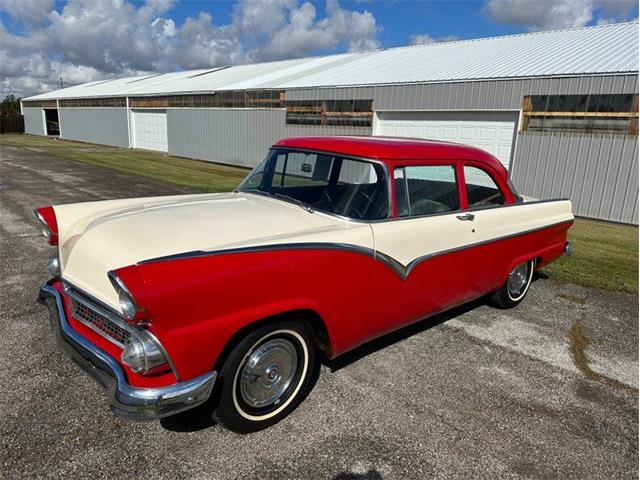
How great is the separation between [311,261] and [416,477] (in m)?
1.34

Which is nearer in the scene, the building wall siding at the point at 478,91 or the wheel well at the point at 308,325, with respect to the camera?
the wheel well at the point at 308,325

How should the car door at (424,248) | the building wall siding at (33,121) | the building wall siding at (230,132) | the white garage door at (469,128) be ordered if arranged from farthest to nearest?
1. the building wall siding at (33,121)
2. the building wall siding at (230,132)
3. the white garage door at (469,128)
4. the car door at (424,248)

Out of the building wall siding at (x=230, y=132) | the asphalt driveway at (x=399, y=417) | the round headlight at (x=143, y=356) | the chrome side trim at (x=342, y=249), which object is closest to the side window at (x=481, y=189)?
the chrome side trim at (x=342, y=249)

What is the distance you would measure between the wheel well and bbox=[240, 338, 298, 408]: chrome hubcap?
17cm

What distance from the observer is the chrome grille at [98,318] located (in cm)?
260

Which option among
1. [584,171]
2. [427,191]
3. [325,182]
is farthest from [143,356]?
[584,171]

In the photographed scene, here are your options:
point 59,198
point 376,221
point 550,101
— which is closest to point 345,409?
point 376,221

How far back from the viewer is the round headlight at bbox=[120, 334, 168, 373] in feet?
7.64

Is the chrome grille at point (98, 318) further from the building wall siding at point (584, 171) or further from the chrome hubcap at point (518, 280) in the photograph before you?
the building wall siding at point (584, 171)

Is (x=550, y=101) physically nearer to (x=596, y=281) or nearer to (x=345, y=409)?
(x=596, y=281)

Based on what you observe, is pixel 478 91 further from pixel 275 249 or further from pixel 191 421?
pixel 191 421

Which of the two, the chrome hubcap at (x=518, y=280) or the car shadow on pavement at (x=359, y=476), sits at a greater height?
the chrome hubcap at (x=518, y=280)

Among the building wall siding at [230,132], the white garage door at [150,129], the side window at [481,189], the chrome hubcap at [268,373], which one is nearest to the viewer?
the chrome hubcap at [268,373]

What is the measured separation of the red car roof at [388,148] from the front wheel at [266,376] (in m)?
1.47
